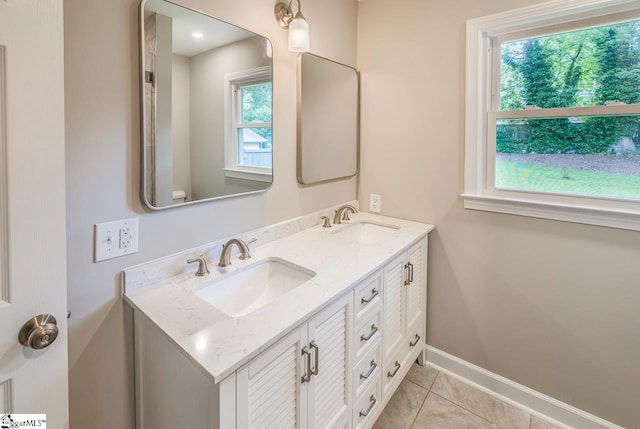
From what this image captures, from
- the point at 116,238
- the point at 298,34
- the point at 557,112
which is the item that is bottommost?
the point at 116,238

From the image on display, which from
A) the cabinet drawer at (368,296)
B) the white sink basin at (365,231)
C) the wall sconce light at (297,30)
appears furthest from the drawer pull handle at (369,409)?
the wall sconce light at (297,30)

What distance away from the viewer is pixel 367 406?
4.93 feet

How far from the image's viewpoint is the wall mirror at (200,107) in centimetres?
119

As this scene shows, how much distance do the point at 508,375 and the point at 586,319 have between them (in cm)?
52

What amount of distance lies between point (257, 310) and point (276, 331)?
0.14 m

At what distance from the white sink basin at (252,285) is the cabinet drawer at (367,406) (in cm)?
57

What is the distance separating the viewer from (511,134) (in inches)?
72.2

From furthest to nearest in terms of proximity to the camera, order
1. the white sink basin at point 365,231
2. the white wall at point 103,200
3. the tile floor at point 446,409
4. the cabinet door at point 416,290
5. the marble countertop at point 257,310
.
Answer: the white sink basin at point 365,231 < the cabinet door at point 416,290 < the tile floor at point 446,409 < the white wall at point 103,200 < the marble countertop at point 257,310

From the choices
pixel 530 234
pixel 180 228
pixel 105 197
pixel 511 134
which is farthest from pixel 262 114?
pixel 530 234

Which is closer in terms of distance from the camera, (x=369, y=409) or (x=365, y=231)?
(x=369, y=409)

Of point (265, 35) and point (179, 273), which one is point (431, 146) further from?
point (179, 273)

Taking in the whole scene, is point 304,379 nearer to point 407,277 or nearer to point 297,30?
point 407,277

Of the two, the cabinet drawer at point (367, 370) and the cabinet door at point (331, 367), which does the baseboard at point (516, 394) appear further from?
the cabinet door at point (331, 367)

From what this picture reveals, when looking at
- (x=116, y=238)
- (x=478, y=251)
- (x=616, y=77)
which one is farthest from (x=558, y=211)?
(x=116, y=238)
